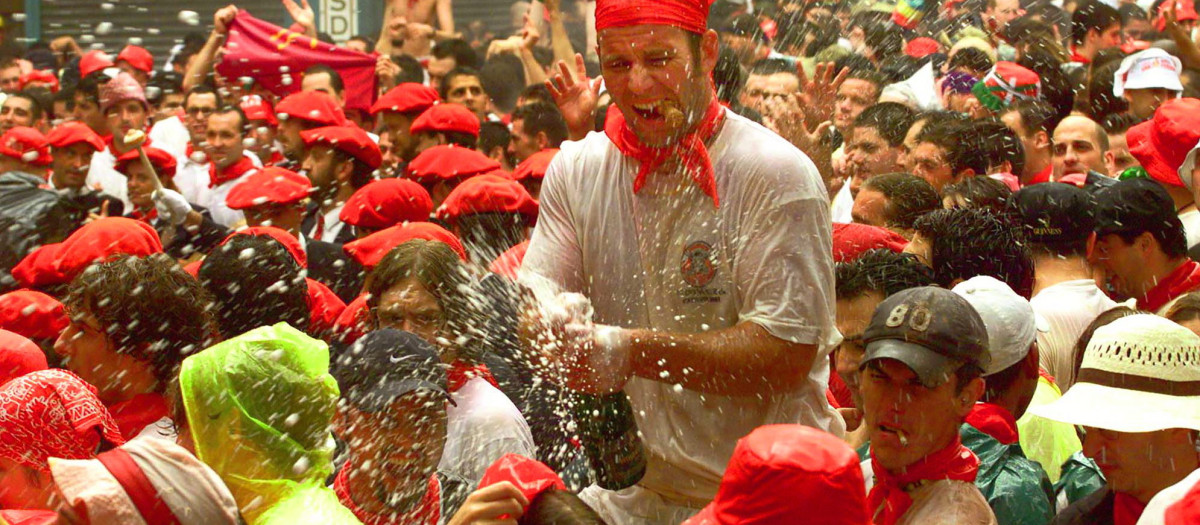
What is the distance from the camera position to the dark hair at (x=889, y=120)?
26.7 feet

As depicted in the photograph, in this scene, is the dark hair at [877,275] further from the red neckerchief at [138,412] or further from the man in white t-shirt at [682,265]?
the red neckerchief at [138,412]

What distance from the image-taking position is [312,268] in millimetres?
7219

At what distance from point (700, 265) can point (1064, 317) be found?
7.42ft

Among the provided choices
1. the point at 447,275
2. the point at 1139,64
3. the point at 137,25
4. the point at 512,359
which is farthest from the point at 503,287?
the point at 137,25

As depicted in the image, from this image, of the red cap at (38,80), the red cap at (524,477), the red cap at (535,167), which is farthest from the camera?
the red cap at (38,80)

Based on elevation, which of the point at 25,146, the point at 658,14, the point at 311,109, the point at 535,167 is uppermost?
the point at 658,14

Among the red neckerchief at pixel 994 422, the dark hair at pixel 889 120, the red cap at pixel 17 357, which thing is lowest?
the dark hair at pixel 889 120

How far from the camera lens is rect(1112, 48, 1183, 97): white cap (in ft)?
29.0

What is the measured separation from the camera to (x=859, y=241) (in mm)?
5758

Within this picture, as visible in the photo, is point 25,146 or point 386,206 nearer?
point 386,206

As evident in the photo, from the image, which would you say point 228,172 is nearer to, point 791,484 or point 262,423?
point 262,423

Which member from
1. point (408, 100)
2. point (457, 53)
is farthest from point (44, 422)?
point (457, 53)

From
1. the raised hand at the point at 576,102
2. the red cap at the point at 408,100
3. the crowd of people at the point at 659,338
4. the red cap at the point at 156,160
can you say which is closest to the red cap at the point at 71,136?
the red cap at the point at 156,160

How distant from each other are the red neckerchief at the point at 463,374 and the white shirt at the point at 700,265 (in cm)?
114
